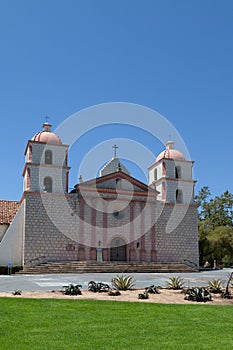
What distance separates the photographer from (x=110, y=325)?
901cm

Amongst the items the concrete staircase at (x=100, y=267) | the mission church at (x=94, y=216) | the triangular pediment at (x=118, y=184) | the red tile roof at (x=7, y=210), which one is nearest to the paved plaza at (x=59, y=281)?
the concrete staircase at (x=100, y=267)

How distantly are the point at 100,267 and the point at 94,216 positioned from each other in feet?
16.5

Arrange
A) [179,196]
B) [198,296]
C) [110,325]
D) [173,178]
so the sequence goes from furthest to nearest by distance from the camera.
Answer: [179,196]
[173,178]
[198,296]
[110,325]

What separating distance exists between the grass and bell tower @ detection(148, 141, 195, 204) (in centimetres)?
2753

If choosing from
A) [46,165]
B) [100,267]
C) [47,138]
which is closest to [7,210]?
[46,165]

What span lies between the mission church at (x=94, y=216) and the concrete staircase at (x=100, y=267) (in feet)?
4.02

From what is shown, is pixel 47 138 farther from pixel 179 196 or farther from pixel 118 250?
pixel 179 196

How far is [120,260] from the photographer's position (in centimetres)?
3650

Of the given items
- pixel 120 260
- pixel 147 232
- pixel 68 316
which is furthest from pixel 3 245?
pixel 68 316

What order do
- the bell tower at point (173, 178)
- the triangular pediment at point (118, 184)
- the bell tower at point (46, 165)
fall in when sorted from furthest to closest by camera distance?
the bell tower at point (173, 178)
the triangular pediment at point (118, 184)
the bell tower at point (46, 165)

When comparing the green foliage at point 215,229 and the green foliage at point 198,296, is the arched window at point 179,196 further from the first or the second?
the green foliage at point 198,296

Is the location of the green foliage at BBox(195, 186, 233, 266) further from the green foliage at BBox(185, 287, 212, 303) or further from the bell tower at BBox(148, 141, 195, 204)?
the green foliage at BBox(185, 287, 212, 303)

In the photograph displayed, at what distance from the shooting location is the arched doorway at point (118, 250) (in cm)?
3644

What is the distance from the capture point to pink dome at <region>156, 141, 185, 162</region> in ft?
132
